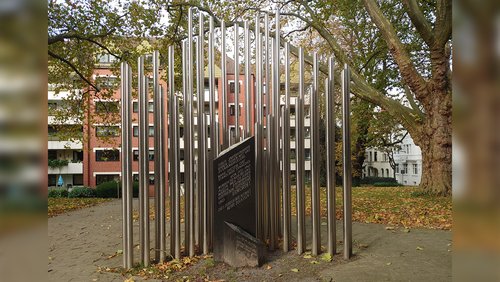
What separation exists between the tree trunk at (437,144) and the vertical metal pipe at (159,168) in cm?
969

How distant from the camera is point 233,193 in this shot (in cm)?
634

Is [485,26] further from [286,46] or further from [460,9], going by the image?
[286,46]

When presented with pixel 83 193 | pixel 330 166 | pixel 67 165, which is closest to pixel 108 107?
pixel 83 193

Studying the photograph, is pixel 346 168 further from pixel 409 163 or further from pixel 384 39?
pixel 409 163

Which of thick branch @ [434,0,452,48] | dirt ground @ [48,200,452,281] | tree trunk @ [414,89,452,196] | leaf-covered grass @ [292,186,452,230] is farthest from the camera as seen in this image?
tree trunk @ [414,89,452,196]

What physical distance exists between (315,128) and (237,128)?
1.37 meters

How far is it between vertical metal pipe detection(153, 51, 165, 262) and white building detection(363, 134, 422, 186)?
201 ft

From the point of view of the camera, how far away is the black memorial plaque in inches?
248

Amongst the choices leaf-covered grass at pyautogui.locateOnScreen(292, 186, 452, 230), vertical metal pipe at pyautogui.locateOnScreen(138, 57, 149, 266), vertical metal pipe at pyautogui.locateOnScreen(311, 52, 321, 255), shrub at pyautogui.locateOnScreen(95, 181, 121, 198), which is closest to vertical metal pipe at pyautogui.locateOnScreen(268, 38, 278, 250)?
vertical metal pipe at pyautogui.locateOnScreen(311, 52, 321, 255)

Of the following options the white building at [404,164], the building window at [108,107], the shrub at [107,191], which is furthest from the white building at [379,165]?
the building window at [108,107]

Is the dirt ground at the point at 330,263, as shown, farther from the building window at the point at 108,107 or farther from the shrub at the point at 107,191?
the shrub at the point at 107,191

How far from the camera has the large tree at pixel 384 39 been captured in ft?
42.6

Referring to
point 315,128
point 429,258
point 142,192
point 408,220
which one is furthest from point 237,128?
point 408,220

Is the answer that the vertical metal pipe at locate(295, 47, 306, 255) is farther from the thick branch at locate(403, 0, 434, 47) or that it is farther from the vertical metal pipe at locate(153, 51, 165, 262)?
the thick branch at locate(403, 0, 434, 47)
